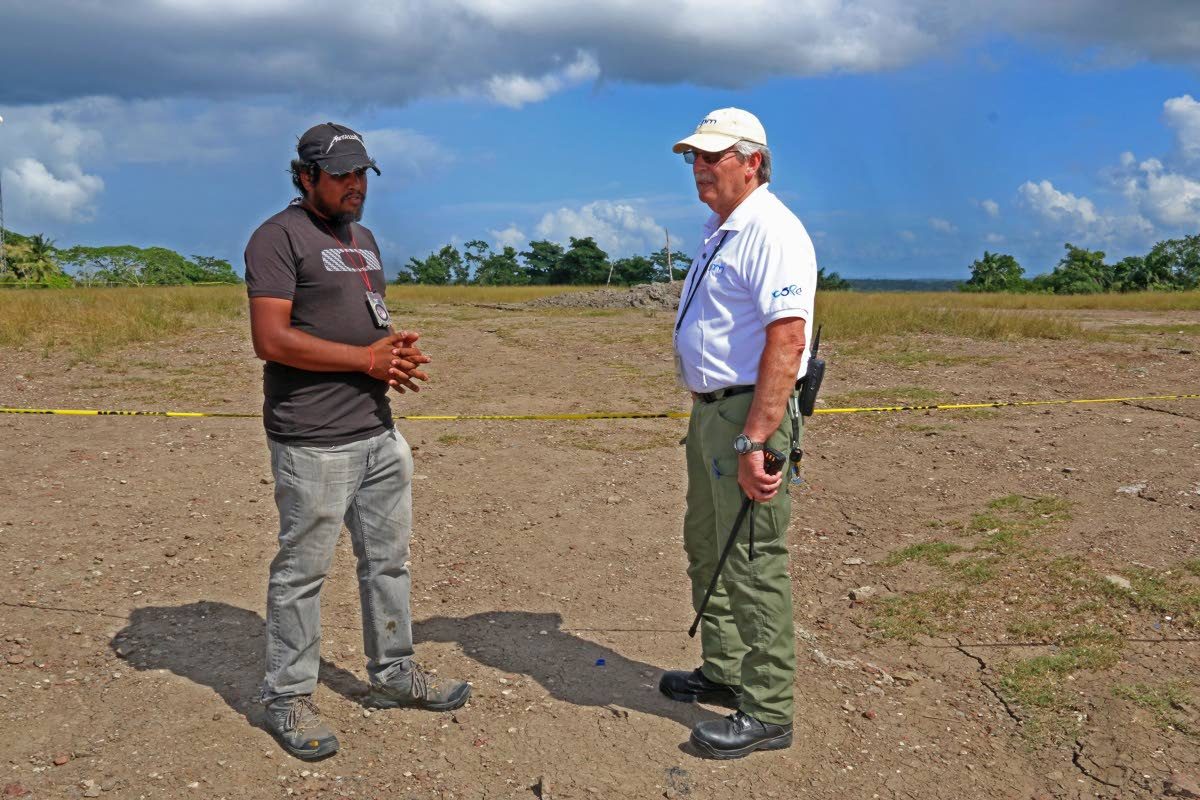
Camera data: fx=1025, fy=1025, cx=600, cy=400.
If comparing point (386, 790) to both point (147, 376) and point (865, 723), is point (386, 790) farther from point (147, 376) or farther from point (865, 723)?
point (147, 376)

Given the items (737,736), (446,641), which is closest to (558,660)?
(446,641)

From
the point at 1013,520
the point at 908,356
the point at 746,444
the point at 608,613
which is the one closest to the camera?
the point at 746,444

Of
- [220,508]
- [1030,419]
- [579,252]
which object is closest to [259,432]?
[220,508]

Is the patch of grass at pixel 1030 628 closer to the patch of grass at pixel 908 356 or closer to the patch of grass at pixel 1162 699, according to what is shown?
the patch of grass at pixel 1162 699

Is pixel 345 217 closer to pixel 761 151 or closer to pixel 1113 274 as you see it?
pixel 761 151

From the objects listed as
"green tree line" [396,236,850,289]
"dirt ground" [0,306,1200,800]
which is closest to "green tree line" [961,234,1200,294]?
"green tree line" [396,236,850,289]

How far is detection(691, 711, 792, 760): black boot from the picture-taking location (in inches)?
136

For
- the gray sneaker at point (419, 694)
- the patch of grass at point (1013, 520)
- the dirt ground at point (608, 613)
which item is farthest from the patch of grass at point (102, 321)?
the patch of grass at point (1013, 520)

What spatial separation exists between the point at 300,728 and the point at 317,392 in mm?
1137

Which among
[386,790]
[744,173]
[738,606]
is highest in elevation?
[744,173]

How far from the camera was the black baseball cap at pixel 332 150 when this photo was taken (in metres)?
3.30

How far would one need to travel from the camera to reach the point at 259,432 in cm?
849

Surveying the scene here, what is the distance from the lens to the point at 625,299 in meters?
29.2

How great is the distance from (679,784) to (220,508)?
4063 mm
